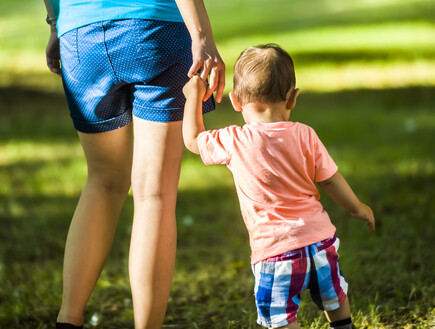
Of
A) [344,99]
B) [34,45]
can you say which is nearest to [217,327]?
[344,99]

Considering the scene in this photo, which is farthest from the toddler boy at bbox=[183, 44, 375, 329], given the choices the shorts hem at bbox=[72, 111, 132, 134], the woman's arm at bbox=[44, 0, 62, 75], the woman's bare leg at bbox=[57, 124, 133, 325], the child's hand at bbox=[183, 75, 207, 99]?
the woman's arm at bbox=[44, 0, 62, 75]

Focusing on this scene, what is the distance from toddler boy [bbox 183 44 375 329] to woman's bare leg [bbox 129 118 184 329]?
0.87 ft

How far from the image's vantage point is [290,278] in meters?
2.50

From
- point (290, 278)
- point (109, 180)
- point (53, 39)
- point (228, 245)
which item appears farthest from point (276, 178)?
point (228, 245)

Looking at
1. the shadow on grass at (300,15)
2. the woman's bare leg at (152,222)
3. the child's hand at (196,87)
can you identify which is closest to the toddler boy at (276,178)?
the child's hand at (196,87)

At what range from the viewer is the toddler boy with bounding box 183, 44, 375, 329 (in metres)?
2.48

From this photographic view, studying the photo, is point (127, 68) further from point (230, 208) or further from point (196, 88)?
point (230, 208)

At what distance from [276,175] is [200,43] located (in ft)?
1.70

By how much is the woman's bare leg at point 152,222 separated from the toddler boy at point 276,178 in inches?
10.4

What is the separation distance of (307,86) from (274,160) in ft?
29.1

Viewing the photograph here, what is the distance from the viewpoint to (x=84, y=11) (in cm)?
270

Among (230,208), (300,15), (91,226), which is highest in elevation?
(91,226)

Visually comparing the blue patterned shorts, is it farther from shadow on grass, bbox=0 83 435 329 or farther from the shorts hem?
shadow on grass, bbox=0 83 435 329

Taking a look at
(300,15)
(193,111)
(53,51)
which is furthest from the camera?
(300,15)
